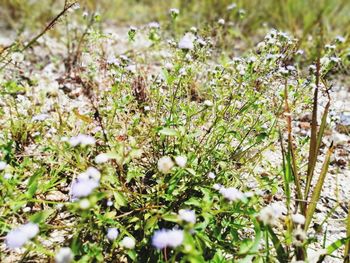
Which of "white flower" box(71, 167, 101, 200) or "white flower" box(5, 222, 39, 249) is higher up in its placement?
"white flower" box(71, 167, 101, 200)

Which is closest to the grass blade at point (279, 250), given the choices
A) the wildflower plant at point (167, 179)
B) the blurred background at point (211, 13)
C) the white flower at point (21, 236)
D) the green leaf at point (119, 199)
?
the wildflower plant at point (167, 179)

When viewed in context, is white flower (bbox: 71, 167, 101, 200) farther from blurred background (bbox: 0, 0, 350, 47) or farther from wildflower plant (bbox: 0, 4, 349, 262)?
blurred background (bbox: 0, 0, 350, 47)

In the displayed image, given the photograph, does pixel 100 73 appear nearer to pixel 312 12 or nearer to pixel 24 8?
pixel 24 8

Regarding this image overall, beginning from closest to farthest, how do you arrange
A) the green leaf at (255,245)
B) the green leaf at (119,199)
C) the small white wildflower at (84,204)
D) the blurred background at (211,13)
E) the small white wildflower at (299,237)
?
the small white wildflower at (84,204), the small white wildflower at (299,237), the green leaf at (255,245), the green leaf at (119,199), the blurred background at (211,13)

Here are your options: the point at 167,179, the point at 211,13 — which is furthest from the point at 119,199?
the point at 211,13

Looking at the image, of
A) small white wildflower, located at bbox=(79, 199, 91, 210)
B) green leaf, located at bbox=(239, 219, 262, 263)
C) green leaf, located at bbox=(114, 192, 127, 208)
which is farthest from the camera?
green leaf, located at bbox=(114, 192, 127, 208)

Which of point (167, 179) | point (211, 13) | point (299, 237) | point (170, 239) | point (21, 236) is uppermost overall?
point (211, 13)

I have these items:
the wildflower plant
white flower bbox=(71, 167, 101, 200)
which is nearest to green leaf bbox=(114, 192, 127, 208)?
the wildflower plant

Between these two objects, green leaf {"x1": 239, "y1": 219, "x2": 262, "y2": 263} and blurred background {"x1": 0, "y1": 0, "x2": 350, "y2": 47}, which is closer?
green leaf {"x1": 239, "y1": 219, "x2": 262, "y2": 263}

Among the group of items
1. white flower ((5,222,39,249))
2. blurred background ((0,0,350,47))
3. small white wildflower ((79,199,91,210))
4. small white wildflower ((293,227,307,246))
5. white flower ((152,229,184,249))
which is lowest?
white flower ((5,222,39,249))

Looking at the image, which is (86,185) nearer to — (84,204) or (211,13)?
(84,204)

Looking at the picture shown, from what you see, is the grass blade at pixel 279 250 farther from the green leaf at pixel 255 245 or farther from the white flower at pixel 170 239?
the white flower at pixel 170 239

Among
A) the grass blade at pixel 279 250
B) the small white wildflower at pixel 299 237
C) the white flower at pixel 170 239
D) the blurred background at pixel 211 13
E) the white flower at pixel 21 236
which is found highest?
the blurred background at pixel 211 13

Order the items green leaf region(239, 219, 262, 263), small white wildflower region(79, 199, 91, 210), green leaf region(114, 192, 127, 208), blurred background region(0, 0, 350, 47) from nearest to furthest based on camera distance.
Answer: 1. small white wildflower region(79, 199, 91, 210)
2. green leaf region(239, 219, 262, 263)
3. green leaf region(114, 192, 127, 208)
4. blurred background region(0, 0, 350, 47)
